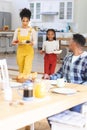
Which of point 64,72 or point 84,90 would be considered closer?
point 84,90

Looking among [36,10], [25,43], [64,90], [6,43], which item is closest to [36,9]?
[36,10]

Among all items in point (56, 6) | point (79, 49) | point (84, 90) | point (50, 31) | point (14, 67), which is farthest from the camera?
point (56, 6)

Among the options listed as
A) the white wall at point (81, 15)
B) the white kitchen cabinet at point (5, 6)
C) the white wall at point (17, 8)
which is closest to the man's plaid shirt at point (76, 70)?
the white wall at point (81, 15)

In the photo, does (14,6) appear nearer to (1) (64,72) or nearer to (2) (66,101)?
(1) (64,72)

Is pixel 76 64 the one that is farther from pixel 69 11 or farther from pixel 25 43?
pixel 69 11

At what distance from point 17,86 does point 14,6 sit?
11932 mm

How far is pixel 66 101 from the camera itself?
228 centimetres

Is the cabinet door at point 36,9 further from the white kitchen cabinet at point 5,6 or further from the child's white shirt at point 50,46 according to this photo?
the child's white shirt at point 50,46

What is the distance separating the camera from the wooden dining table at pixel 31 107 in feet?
6.10

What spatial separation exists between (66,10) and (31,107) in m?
11.2

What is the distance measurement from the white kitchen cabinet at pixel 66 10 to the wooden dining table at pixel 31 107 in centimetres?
1043

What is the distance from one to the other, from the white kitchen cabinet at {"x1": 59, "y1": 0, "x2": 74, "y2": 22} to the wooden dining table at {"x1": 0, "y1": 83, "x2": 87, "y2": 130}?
10.4 metres

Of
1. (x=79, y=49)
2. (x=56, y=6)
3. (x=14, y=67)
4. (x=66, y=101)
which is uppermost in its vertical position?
(x=56, y=6)

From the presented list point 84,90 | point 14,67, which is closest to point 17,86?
point 84,90
